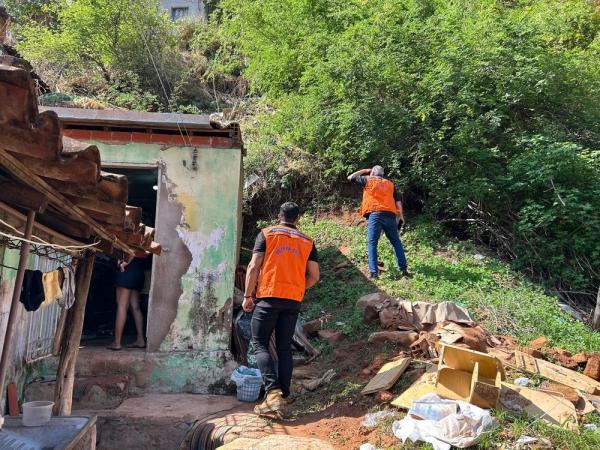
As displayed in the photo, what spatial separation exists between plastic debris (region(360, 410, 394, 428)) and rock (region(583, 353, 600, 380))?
2.52m

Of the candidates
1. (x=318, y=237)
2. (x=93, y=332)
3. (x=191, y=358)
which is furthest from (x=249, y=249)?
(x=191, y=358)

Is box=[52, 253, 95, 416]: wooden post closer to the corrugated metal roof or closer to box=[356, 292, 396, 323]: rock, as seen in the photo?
the corrugated metal roof

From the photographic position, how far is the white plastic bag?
4.02m

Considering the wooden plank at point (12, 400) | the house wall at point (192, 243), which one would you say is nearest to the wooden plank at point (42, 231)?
the wooden plank at point (12, 400)

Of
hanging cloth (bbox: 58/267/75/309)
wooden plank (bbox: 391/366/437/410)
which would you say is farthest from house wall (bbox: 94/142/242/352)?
wooden plank (bbox: 391/366/437/410)

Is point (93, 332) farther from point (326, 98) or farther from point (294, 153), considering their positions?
point (326, 98)

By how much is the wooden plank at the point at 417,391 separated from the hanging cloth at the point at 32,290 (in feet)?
10.9

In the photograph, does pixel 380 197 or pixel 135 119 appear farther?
pixel 380 197

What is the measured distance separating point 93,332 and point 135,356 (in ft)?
9.60

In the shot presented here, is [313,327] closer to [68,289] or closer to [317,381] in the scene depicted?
[317,381]

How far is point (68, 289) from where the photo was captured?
4395 millimetres

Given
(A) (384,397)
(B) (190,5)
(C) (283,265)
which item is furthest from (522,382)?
(B) (190,5)

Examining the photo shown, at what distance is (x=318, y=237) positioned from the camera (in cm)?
1082

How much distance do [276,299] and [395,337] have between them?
1.95 m
